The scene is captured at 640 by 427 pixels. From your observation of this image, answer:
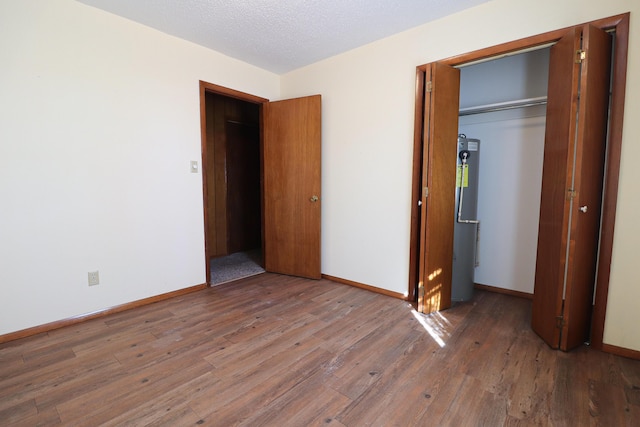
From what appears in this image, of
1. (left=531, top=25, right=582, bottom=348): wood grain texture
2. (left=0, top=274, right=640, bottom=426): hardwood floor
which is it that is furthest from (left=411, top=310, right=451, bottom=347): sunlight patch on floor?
(left=531, top=25, right=582, bottom=348): wood grain texture

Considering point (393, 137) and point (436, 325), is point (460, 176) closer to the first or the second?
point (393, 137)

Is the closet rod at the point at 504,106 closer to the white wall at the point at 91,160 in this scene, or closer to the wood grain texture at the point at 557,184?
the wood grain texture at the point at 557,184

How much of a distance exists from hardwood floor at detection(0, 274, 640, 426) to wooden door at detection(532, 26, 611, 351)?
0.93 ft

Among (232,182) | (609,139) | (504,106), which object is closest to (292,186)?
(232,182)

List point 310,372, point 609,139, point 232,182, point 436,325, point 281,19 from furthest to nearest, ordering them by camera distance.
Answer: point 232,182 → point 281,19 → point 436,325 → point 609,139 → point 310,372

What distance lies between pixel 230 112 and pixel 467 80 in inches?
134

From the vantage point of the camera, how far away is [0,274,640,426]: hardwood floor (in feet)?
4.92

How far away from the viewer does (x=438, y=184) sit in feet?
8.54

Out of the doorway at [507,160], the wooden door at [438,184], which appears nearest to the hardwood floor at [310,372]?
the wooden door at [438,184]

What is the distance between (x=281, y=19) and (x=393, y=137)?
57.9 inches

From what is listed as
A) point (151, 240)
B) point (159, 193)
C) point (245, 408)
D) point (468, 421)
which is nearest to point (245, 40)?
point (159, 193)

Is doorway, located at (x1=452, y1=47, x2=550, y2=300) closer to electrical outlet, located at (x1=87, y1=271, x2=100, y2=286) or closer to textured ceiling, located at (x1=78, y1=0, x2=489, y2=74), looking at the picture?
textured ceiling, located at (x1=78, y1=0, x2=489, y2=74)

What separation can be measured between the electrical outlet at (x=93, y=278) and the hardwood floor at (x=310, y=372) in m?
0.32

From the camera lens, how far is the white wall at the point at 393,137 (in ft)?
6.36
